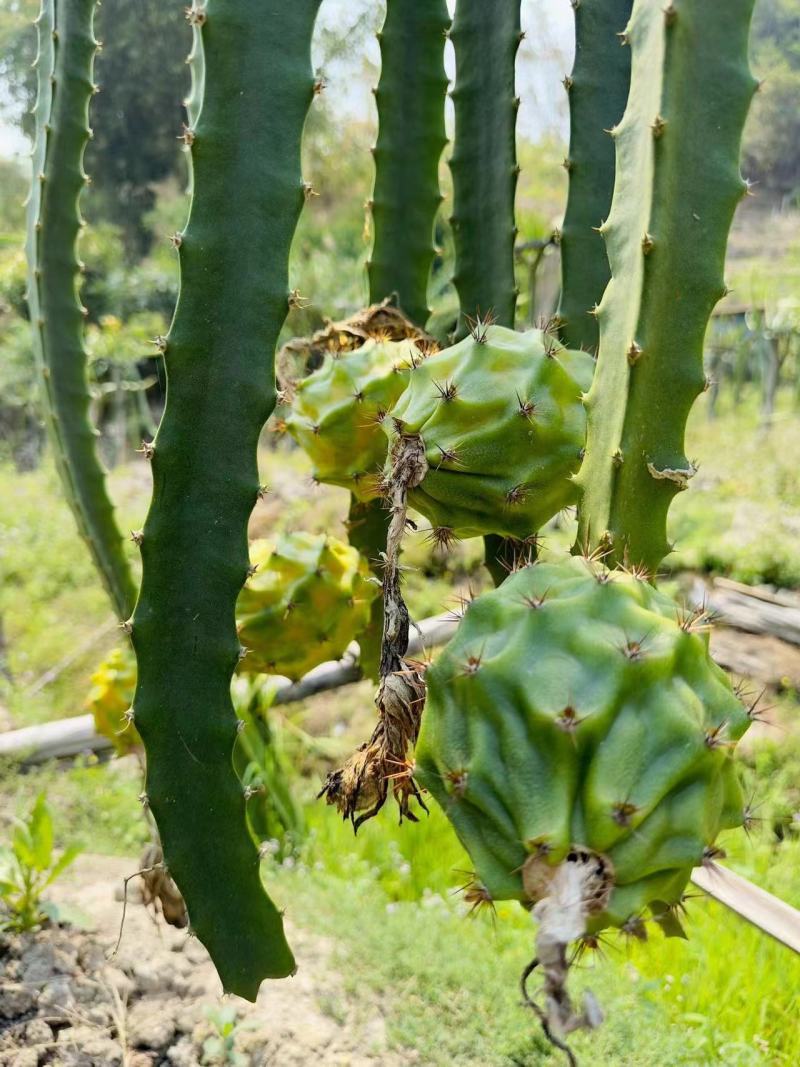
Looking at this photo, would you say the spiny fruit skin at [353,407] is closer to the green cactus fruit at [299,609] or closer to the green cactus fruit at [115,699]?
the green cactus fruit at [299,609]

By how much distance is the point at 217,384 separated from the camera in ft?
3.35

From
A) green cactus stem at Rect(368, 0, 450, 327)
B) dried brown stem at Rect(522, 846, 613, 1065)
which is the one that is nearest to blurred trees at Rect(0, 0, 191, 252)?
green cactus stem at Rect(368, 0, 450, 327)

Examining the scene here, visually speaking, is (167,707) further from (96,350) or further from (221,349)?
(96,350)

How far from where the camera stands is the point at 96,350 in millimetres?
9977

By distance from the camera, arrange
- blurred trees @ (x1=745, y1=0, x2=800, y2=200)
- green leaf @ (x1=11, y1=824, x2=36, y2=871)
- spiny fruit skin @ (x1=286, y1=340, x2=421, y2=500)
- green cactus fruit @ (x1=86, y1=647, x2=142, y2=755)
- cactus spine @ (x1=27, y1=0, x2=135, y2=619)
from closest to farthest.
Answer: spiny fruit skin @ (x1=286, y1=340, x2=421, y2=500) < cactus spine @ (x1=27, y1=0, x2=135, y2=619) < green cactus fruit @ (x1=86, y1=647, x2=142, y2=755) < green leaf @ (x1=11, y1=824, x2=36, y2=871) < blurred trees @ (x1=745, y1=0, x2=800, y2=200)

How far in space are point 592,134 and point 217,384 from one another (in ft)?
1.96

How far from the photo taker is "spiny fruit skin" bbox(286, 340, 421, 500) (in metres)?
1.14

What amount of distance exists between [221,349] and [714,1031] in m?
2.56

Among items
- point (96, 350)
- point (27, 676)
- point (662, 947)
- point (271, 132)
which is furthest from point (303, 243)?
point (271, 132)

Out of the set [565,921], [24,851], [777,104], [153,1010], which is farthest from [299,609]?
[777,104]

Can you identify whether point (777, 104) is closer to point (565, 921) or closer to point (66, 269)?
point (66, 269)

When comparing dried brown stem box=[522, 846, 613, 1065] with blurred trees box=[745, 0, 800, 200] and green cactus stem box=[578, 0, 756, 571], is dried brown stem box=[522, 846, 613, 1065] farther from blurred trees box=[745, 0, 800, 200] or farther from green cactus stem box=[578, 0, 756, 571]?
blurred trees box=[745, 0, 800, 200]

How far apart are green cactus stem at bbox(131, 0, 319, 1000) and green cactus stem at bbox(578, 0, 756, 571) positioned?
0.36 m

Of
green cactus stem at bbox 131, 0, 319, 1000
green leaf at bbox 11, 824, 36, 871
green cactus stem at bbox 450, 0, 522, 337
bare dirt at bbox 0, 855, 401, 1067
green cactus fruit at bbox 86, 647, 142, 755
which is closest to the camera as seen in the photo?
green cactus stem at bbox 131, 0, 319, 1000
